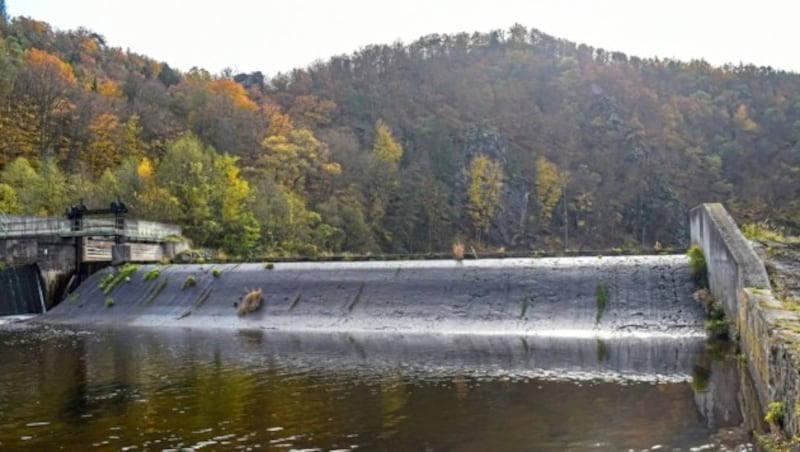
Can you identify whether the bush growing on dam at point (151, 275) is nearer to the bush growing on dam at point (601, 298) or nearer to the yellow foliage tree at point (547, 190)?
the bush growing on dam at point (601, 298)

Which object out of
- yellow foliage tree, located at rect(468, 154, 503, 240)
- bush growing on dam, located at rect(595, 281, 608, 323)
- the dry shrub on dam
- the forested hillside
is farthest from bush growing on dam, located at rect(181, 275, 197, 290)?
yellow foliage tree, located at rect(468, 154, 503, 240)

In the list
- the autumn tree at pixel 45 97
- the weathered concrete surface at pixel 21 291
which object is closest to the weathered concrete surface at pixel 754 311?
the weathered concrete surface at pixel 21 291

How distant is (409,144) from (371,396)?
303 feet

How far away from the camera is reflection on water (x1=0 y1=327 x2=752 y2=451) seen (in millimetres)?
9523

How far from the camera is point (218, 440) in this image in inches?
378

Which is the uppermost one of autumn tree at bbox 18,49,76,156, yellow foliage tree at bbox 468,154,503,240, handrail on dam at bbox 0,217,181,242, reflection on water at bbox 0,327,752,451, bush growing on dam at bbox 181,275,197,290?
autumn tree at bbox 18,49,76,156

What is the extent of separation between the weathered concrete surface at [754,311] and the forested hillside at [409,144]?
32314 millimetres

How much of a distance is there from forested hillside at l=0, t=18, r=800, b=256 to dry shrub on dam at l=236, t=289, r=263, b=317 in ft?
64.2

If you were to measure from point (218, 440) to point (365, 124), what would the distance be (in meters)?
99.7

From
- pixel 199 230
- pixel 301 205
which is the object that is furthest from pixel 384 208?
pixel 199 230

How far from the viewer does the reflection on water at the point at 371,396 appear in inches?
375

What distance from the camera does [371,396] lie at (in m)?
12.3

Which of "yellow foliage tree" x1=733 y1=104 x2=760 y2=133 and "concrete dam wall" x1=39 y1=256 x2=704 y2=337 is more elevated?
"yellow foliage tree" x1=733 y1=104 x2=760 y2=133

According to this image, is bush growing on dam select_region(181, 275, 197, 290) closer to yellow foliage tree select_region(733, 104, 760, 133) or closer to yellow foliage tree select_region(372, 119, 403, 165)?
yellow foliage tree select_region(372, 119, 403, 165)
